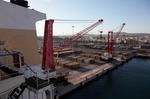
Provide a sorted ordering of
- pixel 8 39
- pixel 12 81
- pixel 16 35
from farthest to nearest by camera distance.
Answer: pixel 16 35
pixel 8 39
pixel 12 81

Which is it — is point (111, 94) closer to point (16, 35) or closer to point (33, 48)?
point (33, 48)

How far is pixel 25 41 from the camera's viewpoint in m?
10.5

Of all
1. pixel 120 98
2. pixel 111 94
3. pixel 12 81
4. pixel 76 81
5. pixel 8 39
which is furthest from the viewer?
pixel 76 81

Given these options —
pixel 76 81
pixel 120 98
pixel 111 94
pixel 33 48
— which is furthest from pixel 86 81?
pixel 33 48

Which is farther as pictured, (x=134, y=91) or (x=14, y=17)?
(x=134, y=91)

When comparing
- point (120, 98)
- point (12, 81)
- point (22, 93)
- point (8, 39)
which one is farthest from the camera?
point (120, 98)

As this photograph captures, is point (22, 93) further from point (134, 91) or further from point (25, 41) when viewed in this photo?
point (134, 91)

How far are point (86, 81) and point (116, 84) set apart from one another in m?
7.59

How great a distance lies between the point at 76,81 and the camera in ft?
64.5

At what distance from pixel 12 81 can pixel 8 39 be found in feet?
19.4

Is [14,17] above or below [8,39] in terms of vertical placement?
above

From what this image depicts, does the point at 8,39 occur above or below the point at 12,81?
above

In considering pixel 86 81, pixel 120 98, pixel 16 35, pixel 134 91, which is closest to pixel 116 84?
pixel 134 91

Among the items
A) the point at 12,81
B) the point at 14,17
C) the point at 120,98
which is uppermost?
the point at 14,17
